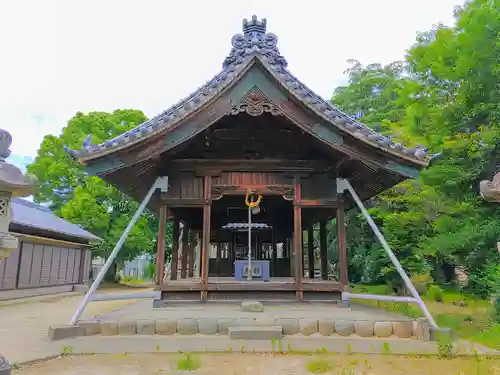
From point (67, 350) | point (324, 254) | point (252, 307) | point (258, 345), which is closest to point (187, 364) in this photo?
point (258, 345)

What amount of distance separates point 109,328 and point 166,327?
0.91 metres

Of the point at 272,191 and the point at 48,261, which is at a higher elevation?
the point at 272,191

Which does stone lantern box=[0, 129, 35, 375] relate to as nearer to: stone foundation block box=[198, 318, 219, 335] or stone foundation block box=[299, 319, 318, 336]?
stone foundation block box=[198, 318, 219, 335]

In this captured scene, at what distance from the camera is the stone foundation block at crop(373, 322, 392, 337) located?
225 inches

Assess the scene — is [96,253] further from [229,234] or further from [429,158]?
[429,158]

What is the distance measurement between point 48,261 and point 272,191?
16255 mm

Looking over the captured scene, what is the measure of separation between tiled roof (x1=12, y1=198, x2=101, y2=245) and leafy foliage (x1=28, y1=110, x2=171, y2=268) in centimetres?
137

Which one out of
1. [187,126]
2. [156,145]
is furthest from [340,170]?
[156,145]

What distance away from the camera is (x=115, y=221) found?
25.0 metres

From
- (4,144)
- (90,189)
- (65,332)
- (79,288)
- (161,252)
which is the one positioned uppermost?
(90,189)

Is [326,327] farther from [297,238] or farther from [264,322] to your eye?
[297,238]

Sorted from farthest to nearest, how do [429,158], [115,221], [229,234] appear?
[115,221] < [229,234] < [429,158]

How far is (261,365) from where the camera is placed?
4484mm

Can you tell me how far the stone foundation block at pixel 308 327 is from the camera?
18.7ft
